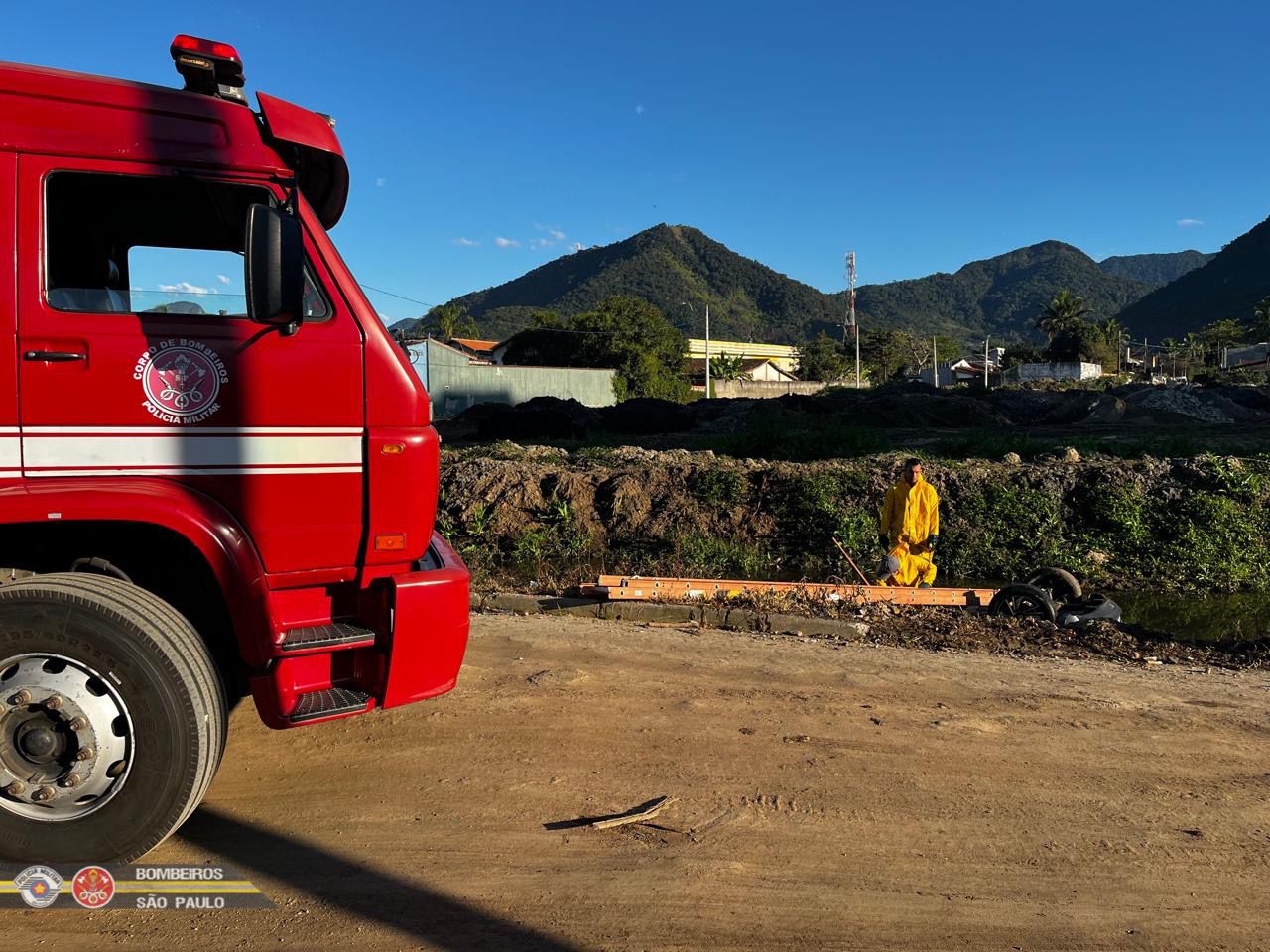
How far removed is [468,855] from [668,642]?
336cm

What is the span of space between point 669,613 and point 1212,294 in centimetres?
18755

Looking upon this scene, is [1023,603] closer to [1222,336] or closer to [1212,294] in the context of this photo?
[1222,336]

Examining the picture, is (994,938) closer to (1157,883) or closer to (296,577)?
(1157,883)

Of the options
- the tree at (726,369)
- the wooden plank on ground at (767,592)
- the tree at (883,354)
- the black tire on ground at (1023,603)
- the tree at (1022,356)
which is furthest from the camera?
the tree at (1022,356)

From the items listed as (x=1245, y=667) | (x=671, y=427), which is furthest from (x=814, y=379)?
(x=1245, y=667)

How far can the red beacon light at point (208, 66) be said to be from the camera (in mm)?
3336

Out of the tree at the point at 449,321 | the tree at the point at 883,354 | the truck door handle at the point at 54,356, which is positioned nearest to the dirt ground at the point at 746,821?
the truck door handle at the point at 54,356

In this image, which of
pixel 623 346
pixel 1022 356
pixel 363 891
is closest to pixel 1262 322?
pixel 1022 356

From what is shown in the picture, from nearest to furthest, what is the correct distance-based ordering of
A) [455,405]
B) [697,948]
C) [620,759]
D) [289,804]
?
[697,948] → [289,804] → [620,759] → [455,405]

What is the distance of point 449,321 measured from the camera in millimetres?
85688

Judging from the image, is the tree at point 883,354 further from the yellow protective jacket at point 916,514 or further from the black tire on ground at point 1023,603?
the black tire on ground at point 1023,603

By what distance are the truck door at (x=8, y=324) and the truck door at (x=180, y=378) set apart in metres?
0.03

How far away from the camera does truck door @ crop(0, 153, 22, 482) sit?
301 cm

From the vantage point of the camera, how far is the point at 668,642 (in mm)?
6605
